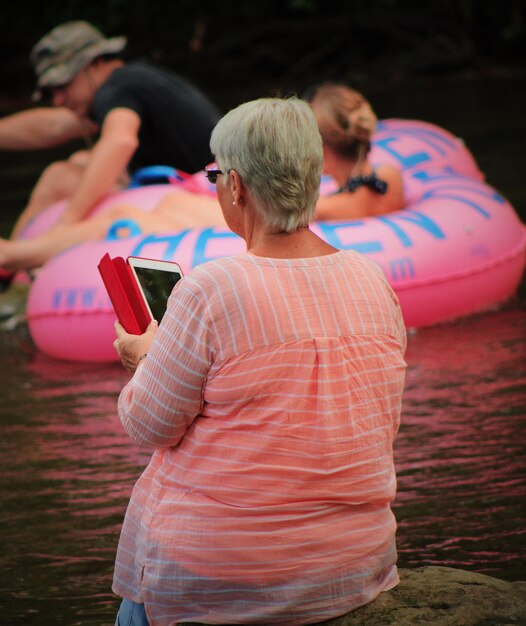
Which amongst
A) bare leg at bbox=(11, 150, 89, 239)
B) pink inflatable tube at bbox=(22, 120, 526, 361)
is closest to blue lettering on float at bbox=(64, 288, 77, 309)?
pink inflatable tube at bbox=(22, 120, 526, 361)

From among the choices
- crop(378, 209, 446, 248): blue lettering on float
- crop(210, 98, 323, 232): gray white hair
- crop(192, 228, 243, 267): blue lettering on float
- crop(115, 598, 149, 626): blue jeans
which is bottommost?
crop(378, 209, 446, 248): blue lettering on float

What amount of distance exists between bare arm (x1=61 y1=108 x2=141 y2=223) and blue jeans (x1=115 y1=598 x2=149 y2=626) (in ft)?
11.2

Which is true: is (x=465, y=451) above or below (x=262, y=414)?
below

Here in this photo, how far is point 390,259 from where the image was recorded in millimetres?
4941

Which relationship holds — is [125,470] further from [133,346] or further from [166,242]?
[133,346]

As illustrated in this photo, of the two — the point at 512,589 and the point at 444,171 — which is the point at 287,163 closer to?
the point at 512,589

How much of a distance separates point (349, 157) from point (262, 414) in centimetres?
341

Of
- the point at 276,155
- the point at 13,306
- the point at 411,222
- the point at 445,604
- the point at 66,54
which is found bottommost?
the point at 13,306

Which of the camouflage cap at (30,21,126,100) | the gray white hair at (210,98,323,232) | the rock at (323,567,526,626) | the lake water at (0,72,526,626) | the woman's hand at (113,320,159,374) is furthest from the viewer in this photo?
the camouflage cap at (30,21,126,100)

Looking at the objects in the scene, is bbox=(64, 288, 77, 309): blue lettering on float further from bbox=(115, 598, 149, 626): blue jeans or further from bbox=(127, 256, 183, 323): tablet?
bbox=(115, 598, 149, 626): blue jeans

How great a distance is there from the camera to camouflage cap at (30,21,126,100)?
18.2ft

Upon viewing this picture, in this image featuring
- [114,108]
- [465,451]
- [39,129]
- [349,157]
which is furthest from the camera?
[39,129]

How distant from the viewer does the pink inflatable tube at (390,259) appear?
193 inches

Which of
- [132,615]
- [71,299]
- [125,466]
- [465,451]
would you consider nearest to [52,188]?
[71,299]
